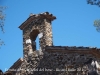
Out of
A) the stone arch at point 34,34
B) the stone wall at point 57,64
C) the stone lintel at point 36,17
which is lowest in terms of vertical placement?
the stone wall at point 57,64

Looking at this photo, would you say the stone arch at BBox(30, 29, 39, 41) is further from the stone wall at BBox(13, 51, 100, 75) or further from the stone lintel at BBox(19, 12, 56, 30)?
the stone wall at BBox(13, 51, 100, 75)

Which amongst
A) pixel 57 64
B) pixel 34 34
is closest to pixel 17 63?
pixel 34 34

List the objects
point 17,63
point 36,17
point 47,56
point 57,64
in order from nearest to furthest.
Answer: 1. point 57,64
2. point 47,56
3. point 17,63
4. point 36,17

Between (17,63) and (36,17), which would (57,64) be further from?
(36,17)

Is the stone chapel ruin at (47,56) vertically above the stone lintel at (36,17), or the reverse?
the stone lintel at (36,17)

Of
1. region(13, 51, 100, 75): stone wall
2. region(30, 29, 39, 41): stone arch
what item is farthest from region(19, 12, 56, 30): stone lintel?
region(13, 51, 100, 75): stone wall

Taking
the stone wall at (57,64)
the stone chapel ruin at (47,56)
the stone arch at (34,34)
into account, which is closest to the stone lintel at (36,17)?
the stone chapel ruin at (47,56)

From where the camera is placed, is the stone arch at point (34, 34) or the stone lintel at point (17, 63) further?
the stone arch at point (34, 34)

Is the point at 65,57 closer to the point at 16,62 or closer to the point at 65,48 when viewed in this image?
the point at 65,48

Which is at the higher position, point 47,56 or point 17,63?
point 47,56

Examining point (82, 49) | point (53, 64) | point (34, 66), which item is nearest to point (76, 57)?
point (82, 49)

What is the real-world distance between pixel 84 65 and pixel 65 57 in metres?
1.04

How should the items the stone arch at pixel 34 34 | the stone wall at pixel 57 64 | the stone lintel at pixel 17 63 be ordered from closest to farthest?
the stone wall at pixel 57 64 < the stone lintel at pixel 17 63 < the stone arch at pixel 34 34

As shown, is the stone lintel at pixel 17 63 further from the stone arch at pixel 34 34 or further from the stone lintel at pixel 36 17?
the stone lintel at pixel 36 17
